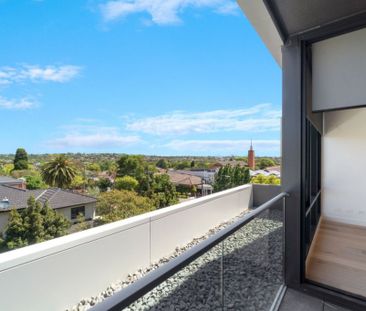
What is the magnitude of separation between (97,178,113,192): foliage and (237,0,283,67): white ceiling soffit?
36.2m

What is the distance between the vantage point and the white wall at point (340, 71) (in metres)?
2.20

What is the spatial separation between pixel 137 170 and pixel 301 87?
A: 36078mm

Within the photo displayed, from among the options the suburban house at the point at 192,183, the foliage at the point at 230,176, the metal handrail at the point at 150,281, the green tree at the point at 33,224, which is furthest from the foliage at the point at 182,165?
the metal handrail at the point at 150,281

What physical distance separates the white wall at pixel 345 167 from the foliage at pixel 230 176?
69.4ft

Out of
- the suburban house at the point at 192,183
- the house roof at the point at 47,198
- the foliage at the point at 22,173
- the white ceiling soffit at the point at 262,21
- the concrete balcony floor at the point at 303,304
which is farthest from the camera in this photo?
the foliage at the point at 22,173

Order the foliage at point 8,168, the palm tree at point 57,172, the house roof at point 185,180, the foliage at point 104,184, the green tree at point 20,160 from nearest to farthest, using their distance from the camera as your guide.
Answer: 1. the palm tree at point 57,172
2. the house roof at point 185,180
3. the foliage at point 104,184
4. the foliage at point 8,168
5. the green tree at point 20,160

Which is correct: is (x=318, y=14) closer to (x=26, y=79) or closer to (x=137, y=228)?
(x=137, y=228)

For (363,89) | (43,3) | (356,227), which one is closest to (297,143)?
(363,89)

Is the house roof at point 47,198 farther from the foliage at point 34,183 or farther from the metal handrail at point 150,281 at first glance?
the metal handrail at point 150,281

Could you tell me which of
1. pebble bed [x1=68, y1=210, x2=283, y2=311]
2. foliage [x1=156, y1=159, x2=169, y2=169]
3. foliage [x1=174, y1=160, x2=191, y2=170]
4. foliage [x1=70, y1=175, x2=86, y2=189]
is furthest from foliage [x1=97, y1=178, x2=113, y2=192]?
pebble bed [x1=68, y1=210, x2=283, y2=311]

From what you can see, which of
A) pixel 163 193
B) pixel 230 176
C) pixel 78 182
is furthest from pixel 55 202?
pixel 230 176

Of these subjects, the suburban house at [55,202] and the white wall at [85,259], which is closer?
the white wall at [85,259]

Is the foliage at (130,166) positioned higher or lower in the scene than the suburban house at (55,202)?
higher

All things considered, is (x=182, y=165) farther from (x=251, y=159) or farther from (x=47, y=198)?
(x=47, y=198)
